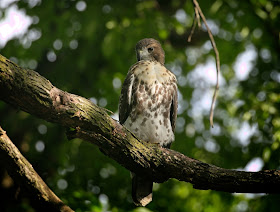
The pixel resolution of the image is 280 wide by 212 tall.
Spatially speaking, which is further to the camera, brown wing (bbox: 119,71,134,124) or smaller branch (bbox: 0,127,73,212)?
brown wing (bbox: 119,71,134,124)

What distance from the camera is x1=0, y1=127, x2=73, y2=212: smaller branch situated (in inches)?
97.0

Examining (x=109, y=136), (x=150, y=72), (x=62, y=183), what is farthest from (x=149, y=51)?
(x=62, y=183)

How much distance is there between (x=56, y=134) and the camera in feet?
18.5

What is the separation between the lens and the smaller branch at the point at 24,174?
2464 mm

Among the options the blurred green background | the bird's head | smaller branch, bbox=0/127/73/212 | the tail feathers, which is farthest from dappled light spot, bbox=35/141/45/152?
smaller branch, bbox=0/127/73/212

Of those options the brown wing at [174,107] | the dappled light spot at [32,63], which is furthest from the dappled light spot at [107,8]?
the brown wing at [174,107]

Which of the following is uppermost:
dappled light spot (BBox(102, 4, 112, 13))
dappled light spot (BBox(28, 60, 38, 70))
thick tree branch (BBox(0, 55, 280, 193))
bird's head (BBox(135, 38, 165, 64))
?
dappled light spot (BBox(102, 4, 112, 13))

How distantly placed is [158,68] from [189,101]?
3.17m

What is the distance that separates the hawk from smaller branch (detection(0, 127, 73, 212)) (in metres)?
1.29

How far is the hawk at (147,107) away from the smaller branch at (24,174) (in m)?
1.29

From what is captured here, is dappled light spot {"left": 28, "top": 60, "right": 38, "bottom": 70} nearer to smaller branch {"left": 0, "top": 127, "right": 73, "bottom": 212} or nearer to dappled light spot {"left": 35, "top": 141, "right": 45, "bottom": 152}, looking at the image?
dappled light spot {"left": 35, "top": 141, "right": 45, "bottom": 152}

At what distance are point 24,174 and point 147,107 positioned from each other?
5.53 feet

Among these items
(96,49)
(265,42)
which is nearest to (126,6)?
(96,49)

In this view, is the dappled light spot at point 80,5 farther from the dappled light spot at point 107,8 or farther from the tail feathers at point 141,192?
the tail feathers at point 141,192
